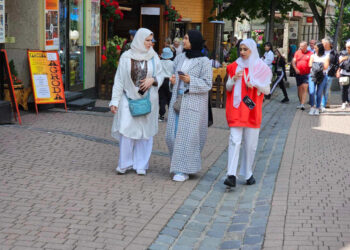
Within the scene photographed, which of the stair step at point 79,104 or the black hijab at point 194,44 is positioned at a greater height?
the black hijab at point 194,44

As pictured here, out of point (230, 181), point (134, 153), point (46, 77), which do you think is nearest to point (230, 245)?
point (230, 181)

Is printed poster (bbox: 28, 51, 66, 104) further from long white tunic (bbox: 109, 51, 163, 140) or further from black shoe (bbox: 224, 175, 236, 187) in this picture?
black shoe (bbox: 224, 175, 236, 187)

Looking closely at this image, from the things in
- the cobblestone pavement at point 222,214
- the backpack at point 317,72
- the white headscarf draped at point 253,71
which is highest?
the white headscarf draped at point 253,71

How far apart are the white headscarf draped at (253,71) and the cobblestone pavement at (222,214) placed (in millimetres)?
1055

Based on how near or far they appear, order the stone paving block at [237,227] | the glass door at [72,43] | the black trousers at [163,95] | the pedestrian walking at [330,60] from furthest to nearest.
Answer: the pedestrian walking at [330,60] < the glass door at [72,43] < the black trousers at [163,95] < the stone paving block at [237,227]

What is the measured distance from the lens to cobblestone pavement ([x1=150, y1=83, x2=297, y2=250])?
18.3 ft

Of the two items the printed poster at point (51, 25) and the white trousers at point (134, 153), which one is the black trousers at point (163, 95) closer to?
the printed poster at point (51, 25)

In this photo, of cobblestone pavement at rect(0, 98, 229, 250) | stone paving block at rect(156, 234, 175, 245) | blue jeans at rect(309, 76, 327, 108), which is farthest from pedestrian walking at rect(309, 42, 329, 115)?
stone paving block at rect(156, 234, 175, 245)

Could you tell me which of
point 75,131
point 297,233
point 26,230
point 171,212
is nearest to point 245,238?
point 297,233

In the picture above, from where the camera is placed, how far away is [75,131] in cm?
1070

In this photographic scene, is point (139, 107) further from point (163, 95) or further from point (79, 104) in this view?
point (79, 104)

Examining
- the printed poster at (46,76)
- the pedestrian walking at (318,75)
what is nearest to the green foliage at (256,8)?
the pedestrian walking at (318,75)

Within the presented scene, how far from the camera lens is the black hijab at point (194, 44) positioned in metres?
7.45

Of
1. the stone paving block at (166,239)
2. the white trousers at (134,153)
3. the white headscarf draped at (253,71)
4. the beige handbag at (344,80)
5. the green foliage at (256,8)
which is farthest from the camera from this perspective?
the green foliage at (256,8)
